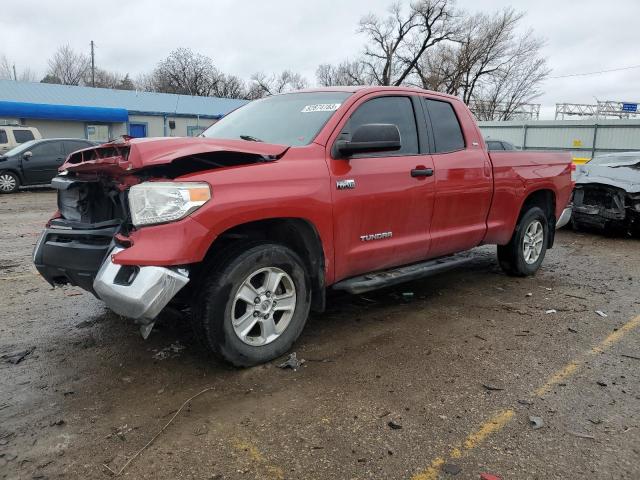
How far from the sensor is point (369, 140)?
3527 millimetres

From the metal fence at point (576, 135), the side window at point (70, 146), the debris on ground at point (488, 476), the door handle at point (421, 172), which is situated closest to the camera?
the debris on ground at point (488, 476)

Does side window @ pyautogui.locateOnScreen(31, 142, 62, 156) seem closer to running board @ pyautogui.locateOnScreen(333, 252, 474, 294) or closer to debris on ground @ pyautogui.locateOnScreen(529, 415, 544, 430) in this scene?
running board @ pyautogui.locateOnScreen(333, 252, 474, 294)

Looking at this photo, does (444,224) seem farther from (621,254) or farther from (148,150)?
(621,254)

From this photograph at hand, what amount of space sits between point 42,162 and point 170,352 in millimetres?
13227

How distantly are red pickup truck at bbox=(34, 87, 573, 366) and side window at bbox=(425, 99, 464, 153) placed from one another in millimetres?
16

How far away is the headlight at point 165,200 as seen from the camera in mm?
2914

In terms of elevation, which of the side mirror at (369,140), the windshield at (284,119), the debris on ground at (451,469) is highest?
the windshield at (284,119)

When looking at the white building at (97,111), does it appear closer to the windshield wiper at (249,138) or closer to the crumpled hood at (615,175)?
the crumpled hood at (615,175)

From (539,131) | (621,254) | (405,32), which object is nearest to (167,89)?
(405,32)

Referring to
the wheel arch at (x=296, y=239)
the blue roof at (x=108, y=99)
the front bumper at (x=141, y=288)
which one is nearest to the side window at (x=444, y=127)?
the wheel arch at (x=296, y=239)

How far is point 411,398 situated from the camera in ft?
10.0

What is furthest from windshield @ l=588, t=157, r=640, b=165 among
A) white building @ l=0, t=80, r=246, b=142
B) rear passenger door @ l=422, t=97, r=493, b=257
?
white building @ l=0, t=80, r=246, b=142

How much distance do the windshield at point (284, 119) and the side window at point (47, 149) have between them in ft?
40.1

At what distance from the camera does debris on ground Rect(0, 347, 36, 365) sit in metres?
3.48
